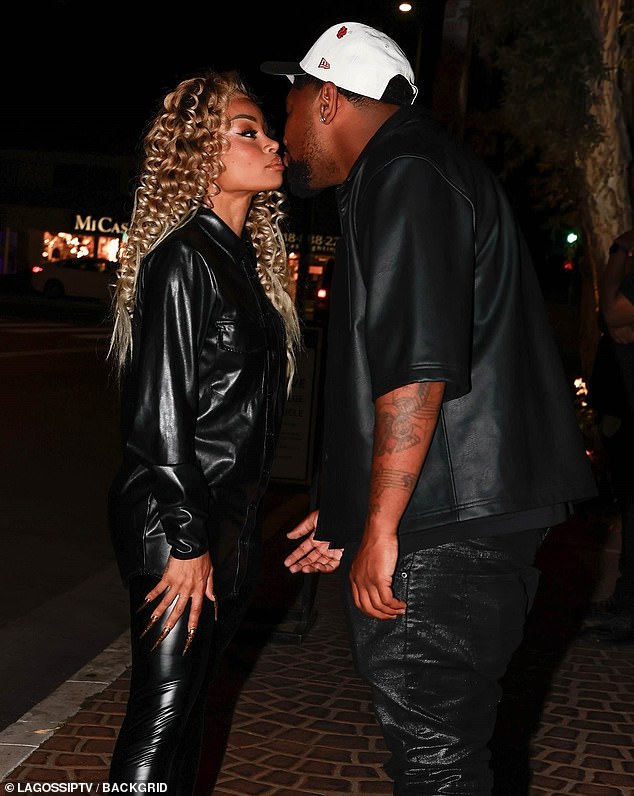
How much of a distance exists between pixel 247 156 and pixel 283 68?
307 millimetres

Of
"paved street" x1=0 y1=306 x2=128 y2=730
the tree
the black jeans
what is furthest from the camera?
the tree

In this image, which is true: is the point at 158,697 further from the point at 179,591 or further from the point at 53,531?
the point at 53,531

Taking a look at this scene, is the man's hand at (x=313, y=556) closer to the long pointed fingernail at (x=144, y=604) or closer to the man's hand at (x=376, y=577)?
the long pointed fingernail at (x=144, y=604)

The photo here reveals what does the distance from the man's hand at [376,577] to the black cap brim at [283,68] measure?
3.73ft

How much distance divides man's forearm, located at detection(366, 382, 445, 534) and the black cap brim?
0.89 meters

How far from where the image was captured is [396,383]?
2.22 metres

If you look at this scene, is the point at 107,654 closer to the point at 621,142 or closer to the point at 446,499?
the point at 446,499

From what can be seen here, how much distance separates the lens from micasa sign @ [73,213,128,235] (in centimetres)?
4722

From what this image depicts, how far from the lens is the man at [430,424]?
87.9 inches

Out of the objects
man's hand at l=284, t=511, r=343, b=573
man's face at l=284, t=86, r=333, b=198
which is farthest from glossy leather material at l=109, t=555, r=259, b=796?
man's face at l=284, t=86, r=333, b=198

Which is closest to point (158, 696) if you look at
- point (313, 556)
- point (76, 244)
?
point (313, 556)

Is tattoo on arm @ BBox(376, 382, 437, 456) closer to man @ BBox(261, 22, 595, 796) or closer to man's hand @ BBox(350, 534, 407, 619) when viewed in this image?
man @ BBox(261, 22, 595, 796)

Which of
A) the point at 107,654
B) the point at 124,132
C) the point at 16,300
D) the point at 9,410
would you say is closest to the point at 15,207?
the point at 124,132

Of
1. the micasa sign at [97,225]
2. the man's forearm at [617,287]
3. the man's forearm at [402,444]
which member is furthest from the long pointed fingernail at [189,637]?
the micasa sign at [97,225]
